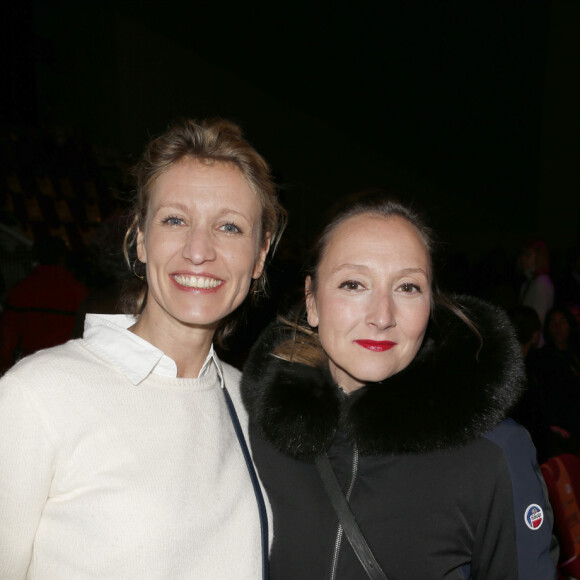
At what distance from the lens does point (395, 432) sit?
1.33 m

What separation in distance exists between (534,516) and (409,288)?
0.61 meters

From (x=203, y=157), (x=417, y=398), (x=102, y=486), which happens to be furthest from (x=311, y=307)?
(x=102, y=486)

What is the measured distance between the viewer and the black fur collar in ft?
4.32

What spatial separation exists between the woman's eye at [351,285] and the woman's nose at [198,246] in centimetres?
36

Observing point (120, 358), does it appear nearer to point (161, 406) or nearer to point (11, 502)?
point (161, 406)

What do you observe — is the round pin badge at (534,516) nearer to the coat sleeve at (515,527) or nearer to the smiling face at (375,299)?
the coat sleeve at (515,527)

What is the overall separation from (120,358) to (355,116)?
34.9 ft

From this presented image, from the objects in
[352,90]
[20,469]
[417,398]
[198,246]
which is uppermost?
[352,90]

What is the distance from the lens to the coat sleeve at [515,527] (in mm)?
1249

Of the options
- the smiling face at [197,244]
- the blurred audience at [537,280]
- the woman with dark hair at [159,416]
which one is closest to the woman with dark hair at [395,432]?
the woman with dark hair at [159,416]

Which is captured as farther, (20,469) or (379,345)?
(379,345)

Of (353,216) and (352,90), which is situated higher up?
(352,90)

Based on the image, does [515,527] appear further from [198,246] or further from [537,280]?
[537,280]

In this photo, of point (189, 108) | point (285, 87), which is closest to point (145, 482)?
point (189, 108)
